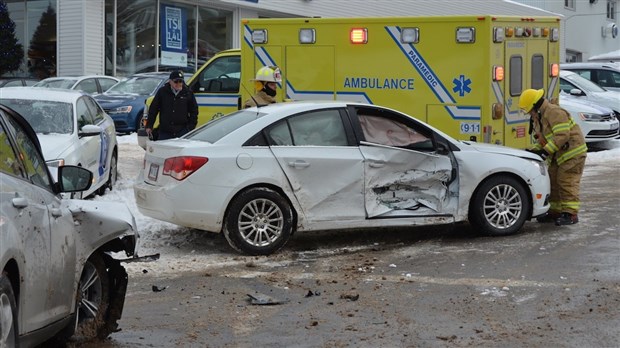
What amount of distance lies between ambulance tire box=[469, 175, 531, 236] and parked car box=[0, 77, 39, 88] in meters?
18.1

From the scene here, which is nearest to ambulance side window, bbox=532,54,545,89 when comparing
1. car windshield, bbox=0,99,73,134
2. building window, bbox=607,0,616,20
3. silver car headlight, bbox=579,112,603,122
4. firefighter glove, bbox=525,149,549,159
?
firefighter glove, bbox=525,149,549,159

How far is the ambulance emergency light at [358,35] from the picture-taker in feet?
43.8

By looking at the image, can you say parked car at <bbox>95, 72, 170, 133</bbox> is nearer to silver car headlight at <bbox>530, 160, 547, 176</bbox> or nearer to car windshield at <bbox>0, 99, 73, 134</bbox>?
car windshield at <bbox>0, 99, 73, 134</bbox>

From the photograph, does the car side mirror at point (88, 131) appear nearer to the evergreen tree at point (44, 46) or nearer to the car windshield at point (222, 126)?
the car windshield at point (222, 126)

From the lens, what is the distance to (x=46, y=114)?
40.0 feet

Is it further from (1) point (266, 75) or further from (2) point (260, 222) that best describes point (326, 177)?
(1) point (266, 75)

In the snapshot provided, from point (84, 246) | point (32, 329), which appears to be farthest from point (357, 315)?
point (32, 329)

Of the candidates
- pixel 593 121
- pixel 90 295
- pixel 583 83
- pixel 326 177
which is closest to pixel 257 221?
pixel 326 177

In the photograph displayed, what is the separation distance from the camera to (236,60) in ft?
50.8

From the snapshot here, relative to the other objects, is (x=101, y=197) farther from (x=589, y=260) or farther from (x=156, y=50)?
(x=156, y=50)

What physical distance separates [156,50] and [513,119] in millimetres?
18800

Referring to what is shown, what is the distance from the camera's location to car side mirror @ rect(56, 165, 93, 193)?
586cm

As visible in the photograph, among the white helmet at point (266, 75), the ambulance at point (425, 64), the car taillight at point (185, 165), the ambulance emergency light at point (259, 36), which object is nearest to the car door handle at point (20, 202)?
the car taillight at point (185, 165)

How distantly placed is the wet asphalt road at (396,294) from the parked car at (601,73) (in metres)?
14.1
